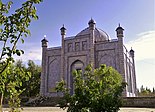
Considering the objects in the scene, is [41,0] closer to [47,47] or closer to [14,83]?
[14,83]

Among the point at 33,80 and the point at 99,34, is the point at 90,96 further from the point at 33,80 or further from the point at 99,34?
the point at 33,80

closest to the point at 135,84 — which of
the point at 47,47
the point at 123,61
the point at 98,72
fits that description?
the point at 123,61

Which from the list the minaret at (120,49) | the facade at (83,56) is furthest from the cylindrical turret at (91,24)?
the minaret at (120,49)

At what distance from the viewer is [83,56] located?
2939 cm

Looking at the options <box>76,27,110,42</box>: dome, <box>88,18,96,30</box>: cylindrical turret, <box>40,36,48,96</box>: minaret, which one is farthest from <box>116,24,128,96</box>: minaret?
<box>40,36,48,96</box>: minaret

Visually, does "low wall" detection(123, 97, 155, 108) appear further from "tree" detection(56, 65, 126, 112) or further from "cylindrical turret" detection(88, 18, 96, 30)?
"tree" detection(56, 65, 126, 112)

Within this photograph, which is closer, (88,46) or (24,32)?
(24,32)

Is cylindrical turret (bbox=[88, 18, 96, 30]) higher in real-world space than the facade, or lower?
higher

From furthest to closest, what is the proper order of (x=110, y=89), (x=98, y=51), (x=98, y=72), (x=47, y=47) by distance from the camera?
(x=47, y=47) < (x=98, y=51) < (x=98, y=72) < (x=110, y=89)

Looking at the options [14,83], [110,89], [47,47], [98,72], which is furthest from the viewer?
[47,47]

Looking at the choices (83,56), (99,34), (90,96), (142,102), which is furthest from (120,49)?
(90,96)

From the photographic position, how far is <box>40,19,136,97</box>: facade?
27.4 m

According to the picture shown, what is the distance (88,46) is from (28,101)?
11872 mm

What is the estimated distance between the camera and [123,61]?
2661 centimetres
